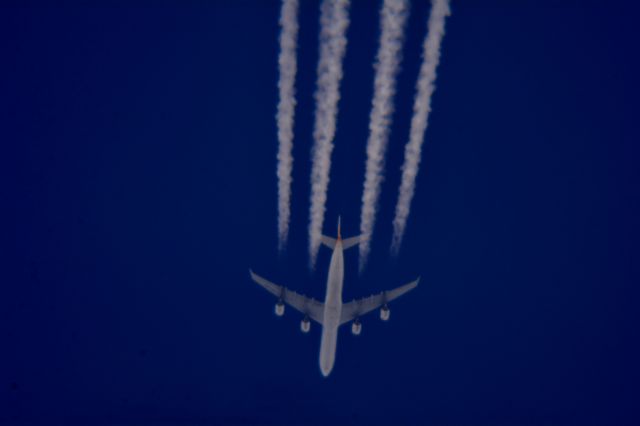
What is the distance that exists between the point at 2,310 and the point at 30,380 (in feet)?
13.3

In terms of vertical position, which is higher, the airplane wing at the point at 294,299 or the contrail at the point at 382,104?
the contrail at the point at 382,104

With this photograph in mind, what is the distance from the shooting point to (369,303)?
66.4 feet

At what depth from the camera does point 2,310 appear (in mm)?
20531

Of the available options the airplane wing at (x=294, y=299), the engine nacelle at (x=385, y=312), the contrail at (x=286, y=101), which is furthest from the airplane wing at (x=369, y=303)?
the contrail at (x=286, y=101)

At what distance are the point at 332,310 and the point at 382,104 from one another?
370 inches

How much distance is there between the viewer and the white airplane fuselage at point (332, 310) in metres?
16.7

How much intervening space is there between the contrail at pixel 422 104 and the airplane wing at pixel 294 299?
5.93 meters

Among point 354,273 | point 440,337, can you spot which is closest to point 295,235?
point 354,273

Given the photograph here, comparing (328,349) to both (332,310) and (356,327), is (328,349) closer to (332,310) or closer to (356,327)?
(356,327)

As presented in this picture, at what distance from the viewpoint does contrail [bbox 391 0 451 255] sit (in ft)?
51.2

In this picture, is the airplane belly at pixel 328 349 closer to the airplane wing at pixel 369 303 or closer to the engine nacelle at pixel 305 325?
the engine nacelle at pixel 305 325

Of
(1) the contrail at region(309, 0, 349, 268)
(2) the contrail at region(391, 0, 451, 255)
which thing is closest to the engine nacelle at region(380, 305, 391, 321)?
(2) the contrail at region(391, 0, 451, 255)

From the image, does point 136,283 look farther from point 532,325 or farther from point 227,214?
point 532,325

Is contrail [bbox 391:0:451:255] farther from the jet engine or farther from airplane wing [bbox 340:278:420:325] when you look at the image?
the jet engine
